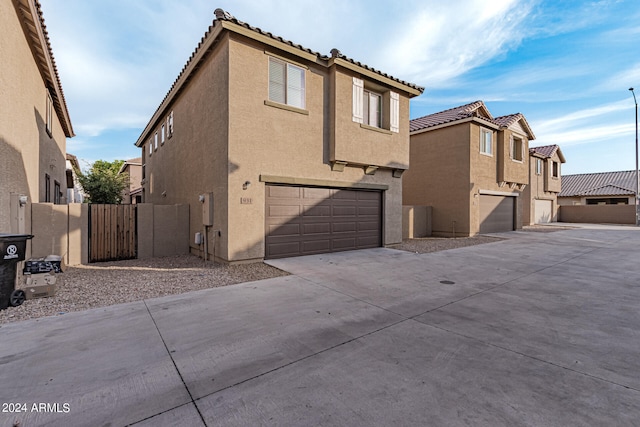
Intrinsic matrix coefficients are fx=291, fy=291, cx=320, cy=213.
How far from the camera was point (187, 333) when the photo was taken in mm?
3973

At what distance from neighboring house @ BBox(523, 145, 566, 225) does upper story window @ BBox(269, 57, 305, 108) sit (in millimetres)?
24823

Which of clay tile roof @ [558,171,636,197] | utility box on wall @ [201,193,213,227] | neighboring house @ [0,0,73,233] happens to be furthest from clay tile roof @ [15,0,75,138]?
clay tile roof @ [558,171,636,197]

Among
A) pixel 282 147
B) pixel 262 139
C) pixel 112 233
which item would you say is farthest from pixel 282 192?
pixel 112 233

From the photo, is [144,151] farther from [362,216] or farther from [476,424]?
[476,424]

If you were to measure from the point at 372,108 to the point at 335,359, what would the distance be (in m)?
10.4

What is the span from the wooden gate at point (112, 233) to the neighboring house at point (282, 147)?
75.5 inches

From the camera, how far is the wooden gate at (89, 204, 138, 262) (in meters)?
9.24

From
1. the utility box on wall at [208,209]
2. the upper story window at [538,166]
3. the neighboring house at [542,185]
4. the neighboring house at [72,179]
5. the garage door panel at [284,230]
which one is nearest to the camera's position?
the utility box on wall at [208,209]

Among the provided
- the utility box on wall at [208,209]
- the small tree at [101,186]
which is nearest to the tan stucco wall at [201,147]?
the utility box on wall at [208,209]

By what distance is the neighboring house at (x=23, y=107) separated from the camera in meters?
6.07

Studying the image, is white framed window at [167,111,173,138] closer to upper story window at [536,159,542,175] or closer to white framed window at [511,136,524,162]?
white framed window at [511,136,524,162]

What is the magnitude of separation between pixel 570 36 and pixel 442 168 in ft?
26.8

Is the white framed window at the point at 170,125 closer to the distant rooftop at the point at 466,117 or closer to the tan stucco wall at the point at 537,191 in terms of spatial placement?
the distant rooftop at the point at 466,117

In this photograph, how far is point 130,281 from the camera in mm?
6762
